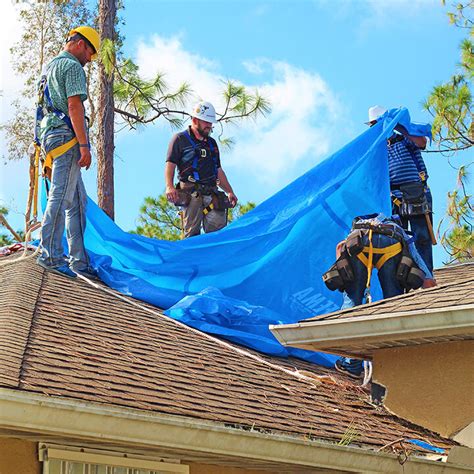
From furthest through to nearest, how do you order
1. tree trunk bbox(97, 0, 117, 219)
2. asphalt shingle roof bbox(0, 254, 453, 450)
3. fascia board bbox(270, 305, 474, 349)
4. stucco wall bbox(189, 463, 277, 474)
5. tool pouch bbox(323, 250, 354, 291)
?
tree trunk bbox(97, 0, 117, 219)
tool pouch bbox(323, 250, 354, 291)
fascia board bbox(270, 305, 474, 349)
stucco wall bbox(189, 463, 277, 474)
asphalt shingle roof bbox(0, 254, 453, 450)

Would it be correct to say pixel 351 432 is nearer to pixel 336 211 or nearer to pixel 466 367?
pixel 466 367

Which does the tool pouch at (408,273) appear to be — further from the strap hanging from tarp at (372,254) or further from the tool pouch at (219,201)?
the tool pouch at (219,201)

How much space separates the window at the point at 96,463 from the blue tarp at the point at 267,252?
9.38 ft

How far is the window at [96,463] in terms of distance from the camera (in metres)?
5.41

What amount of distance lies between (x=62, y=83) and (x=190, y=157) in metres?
2.04

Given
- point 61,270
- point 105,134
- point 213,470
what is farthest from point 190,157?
point 105,134

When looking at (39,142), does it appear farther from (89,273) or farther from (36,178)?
(89,273)

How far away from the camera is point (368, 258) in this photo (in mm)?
8547

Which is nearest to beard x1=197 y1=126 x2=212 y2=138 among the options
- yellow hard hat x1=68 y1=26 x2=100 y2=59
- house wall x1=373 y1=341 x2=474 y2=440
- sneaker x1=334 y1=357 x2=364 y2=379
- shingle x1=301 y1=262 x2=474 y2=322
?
yellow hard hat x1=68 y1=26 x2=100 y2=59

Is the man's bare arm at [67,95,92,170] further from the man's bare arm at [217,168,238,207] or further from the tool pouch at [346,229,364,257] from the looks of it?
the man's bare arm at [217,168,238,207]

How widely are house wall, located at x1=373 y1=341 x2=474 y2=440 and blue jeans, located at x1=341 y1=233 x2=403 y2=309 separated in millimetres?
894

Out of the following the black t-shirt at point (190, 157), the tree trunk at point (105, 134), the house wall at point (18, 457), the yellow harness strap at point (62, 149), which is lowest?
the house wall at point (18, 457)

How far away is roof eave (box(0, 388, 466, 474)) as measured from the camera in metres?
4.92

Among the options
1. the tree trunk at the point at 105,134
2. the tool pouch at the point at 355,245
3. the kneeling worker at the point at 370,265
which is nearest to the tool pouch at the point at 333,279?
the kneeling worker at the point at 370,265
